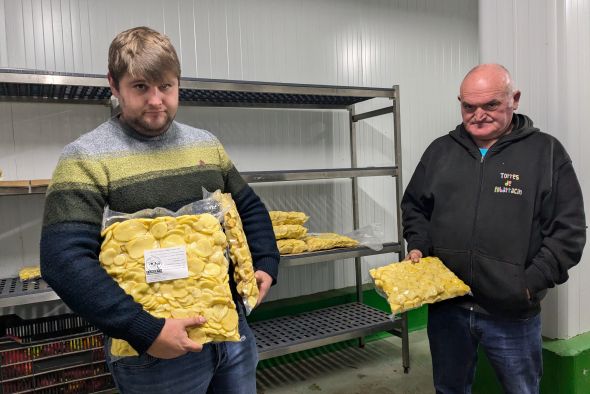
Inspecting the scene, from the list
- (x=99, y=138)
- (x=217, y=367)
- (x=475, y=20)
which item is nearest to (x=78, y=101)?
(x=99, y=138)

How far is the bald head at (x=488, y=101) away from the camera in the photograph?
1657mm

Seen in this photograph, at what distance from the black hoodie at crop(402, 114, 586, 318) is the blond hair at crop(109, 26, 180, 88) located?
3.95 ft

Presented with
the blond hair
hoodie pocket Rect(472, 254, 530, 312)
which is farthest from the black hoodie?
the blond hair

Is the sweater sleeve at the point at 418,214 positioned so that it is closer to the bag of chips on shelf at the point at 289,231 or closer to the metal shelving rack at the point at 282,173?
the metal shelving rack at the point at 282,173

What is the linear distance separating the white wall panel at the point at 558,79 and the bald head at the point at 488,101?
52 cm

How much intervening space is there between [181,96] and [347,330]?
1735 millimetres

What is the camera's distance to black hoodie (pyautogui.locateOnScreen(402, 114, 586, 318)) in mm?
1581

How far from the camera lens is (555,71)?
81.9 inches

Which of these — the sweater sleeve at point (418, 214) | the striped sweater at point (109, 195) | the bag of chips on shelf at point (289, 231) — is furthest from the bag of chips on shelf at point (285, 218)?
the striped sweater at point (109, 195)

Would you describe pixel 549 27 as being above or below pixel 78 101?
above

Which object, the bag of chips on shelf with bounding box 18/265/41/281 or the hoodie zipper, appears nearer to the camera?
the hoodie zipper

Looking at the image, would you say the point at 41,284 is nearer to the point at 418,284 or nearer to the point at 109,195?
the point at 109,195

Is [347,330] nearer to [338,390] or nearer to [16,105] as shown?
[338,390]

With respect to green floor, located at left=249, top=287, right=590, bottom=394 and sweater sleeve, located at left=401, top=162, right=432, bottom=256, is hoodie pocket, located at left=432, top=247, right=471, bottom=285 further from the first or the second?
green floor, located at left=249, top=287, right=590, bottom=394
